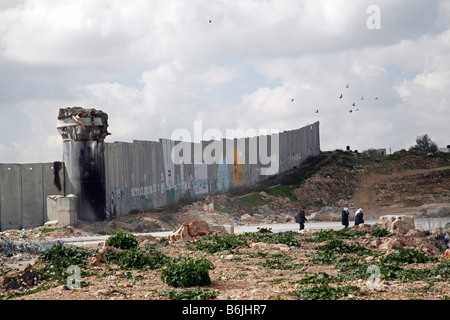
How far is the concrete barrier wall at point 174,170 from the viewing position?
28.2 metres

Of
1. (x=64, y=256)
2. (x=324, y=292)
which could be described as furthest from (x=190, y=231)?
(x=324, y=292)

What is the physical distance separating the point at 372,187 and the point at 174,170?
18952mm

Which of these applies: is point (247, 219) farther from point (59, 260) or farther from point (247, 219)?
point (59, 260)

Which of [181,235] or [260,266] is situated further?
[181,235]

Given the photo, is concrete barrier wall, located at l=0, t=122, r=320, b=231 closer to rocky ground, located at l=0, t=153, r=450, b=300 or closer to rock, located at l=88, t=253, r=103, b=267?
rocky ground, located at l=0, t=153, r=450, b=300

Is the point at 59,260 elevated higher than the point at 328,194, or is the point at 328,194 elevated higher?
the point at 328,194

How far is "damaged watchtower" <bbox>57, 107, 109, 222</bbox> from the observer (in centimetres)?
2555

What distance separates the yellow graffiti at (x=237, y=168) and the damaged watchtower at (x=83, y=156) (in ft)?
48.2

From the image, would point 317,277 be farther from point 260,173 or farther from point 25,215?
point 260,173

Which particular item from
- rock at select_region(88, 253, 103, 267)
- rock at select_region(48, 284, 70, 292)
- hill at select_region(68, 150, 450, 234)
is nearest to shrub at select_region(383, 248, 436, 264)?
rock at select_region(88, 253, 103, 267)

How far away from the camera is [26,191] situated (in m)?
25.2
